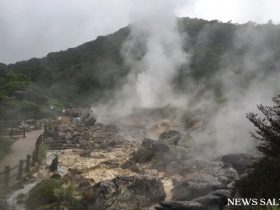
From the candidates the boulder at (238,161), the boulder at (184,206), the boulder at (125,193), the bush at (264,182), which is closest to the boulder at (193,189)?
the boulder at (125,193)

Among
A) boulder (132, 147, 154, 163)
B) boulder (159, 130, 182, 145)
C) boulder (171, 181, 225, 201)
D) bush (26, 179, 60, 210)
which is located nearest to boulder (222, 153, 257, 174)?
boulder (132, 147, 154, 163)

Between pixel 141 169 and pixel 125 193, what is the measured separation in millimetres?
7374

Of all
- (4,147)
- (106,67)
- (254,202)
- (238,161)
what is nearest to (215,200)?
(254,202)

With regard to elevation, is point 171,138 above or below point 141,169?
above

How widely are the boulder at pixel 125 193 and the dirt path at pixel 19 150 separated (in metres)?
7.79

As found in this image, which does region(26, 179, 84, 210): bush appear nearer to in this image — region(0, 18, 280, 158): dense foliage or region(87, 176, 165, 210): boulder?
region(87, 176, 165, 210): boulder

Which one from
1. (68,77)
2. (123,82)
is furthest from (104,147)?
(68,77)

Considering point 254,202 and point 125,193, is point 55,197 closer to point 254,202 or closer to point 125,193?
point 125,193

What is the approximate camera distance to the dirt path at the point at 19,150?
22186 millimetres

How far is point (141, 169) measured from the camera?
70.5ft

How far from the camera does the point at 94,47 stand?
99375 mm

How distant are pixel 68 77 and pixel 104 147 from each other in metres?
53.5

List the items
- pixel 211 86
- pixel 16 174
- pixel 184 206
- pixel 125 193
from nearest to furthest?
pixel 184 206
pixel 125 193
pixel 16 174
pixel 211 86

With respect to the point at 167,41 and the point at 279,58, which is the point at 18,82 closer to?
the point at 167,41
